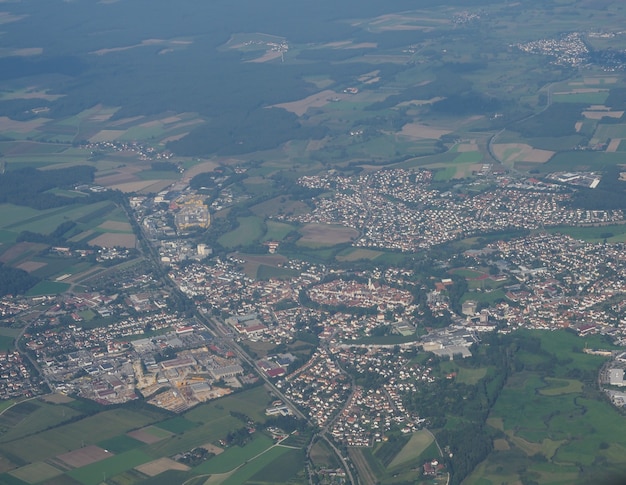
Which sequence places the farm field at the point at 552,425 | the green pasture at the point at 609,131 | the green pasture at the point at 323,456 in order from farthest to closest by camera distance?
the green pasture at the point at 609,131 < the green pasture at the point at 323,456 < the farm field at the point at 552,425

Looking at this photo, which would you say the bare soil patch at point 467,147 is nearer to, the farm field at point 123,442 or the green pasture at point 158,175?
the green pasture at point 158,175

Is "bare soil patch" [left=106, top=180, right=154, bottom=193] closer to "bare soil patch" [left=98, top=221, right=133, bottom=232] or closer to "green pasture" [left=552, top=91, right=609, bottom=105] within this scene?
"bare soil patch" [left=98, top=221, right=133, bottom=232]

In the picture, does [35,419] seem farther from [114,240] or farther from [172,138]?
[172,138]

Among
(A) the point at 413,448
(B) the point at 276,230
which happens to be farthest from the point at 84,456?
(B) the point at 276,230

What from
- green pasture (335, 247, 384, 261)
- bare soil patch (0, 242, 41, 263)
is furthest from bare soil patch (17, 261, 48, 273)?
green pasture (335, 247, 384, 261)

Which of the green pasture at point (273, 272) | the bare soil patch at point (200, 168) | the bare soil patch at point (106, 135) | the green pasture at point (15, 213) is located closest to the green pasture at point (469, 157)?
the bare soil patch at point (200, 168)

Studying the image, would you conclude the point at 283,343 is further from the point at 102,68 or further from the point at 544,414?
the point at 102,68

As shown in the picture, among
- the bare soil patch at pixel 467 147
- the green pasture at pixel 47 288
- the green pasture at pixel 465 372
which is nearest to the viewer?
the green pasture at pixel 465 372
